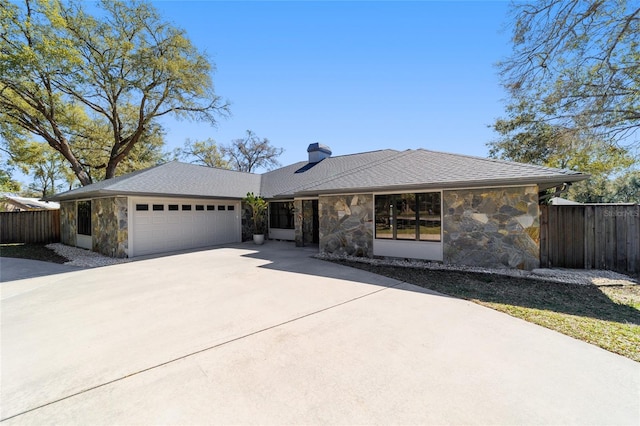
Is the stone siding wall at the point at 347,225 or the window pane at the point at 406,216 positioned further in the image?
the stone siding wall at the point at 347,225

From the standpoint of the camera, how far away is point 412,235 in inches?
331

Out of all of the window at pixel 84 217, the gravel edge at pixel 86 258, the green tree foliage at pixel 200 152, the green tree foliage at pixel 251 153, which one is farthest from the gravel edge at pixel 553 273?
the green tree foliage at pixel 200 152

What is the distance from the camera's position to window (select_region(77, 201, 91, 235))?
11875 millimetres

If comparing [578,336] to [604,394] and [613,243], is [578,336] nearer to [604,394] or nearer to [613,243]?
[604,394]

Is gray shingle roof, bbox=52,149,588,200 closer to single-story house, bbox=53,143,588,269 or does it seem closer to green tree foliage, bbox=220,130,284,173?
single-story house, bbox=53,143,588,269

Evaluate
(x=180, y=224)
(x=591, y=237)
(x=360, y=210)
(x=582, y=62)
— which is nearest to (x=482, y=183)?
Answer: (x=591, y=237)

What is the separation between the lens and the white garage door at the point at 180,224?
33.8 ft

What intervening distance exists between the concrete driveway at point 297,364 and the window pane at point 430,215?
129 inches

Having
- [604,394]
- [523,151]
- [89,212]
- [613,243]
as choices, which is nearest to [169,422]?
[604,394]

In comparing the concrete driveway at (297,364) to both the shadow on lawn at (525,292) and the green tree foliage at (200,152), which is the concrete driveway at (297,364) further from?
the green tree foliage at (200,152)

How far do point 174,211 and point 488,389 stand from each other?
12031mm

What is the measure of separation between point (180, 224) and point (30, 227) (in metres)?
9.79

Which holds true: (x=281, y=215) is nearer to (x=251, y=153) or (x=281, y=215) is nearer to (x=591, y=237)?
(x=591, y=237)

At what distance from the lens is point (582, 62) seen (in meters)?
9.09
